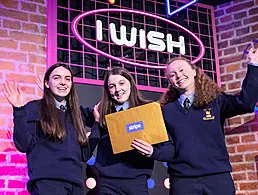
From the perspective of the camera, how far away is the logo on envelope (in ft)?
6.57

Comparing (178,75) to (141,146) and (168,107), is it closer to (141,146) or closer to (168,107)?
(168,107)

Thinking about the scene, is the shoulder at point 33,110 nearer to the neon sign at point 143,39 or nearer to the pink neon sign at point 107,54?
the pink neon sign at point 107,54

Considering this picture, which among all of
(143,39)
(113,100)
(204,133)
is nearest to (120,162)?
(113,100)

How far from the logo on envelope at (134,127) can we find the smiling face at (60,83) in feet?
1.33

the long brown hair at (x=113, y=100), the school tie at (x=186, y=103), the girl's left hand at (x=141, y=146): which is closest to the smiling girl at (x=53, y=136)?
the long brown hair at (x=113, y=100)

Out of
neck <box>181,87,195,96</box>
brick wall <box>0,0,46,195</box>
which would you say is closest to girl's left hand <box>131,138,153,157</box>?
neck <box>181,87,195,96</box>

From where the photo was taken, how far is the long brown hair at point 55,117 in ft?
6.61

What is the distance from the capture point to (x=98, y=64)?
3.02 metres

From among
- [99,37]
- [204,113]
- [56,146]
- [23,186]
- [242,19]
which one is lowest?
[23,186]

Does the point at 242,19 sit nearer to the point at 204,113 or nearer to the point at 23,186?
the point at 204,113

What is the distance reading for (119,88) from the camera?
220 cm

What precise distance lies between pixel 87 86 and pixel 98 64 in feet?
0.76

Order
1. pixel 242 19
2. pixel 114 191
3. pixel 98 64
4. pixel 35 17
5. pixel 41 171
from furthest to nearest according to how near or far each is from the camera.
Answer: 1. pixel 242 19
2. pixel 98 64
3. pixel 35 17
4. pixel 114 191
5. pixel 41 171

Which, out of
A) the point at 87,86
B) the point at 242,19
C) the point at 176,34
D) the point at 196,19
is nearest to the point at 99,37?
the point at 87,86
